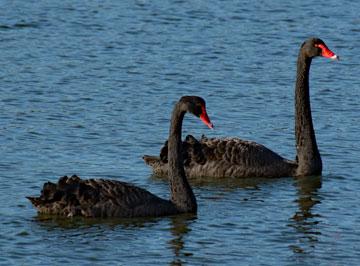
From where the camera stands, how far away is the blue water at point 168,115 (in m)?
10.8

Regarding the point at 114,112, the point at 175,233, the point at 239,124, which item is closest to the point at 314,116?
the point at 239,124

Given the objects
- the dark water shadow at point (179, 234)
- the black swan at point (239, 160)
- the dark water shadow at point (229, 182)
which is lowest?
the dark water shadow at point (179, 234)

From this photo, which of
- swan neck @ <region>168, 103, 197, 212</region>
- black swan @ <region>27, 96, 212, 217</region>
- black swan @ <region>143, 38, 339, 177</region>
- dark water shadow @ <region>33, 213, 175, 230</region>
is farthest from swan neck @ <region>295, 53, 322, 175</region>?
dark water shadow @ <region>33, 213, 175, 230</region>

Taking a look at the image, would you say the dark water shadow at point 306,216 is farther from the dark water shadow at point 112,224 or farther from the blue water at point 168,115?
the dark water shadow at point 112,224

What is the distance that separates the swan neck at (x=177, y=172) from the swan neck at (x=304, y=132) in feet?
6.52

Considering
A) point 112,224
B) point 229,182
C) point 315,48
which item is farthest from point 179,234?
point 315,48

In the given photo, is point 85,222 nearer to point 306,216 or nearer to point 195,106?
point 195,106

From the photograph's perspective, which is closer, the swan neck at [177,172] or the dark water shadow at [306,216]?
the dark water shadow at [306,216]

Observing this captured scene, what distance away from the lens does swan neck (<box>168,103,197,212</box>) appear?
1170cm

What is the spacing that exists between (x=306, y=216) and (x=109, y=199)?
1.79 metres

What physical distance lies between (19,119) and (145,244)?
15.1 feet

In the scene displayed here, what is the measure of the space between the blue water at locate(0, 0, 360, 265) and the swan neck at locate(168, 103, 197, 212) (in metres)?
0.16

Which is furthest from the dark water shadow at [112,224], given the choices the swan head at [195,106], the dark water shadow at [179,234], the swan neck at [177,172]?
the swan head at [195,106]

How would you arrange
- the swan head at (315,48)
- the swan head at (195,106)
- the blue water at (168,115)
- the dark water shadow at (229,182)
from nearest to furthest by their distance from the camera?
1. the blue water at (168,115)
2. the swan head at (195,106)
3. the dark water shadow at (229,182)
4. the swan head at (315,48)
